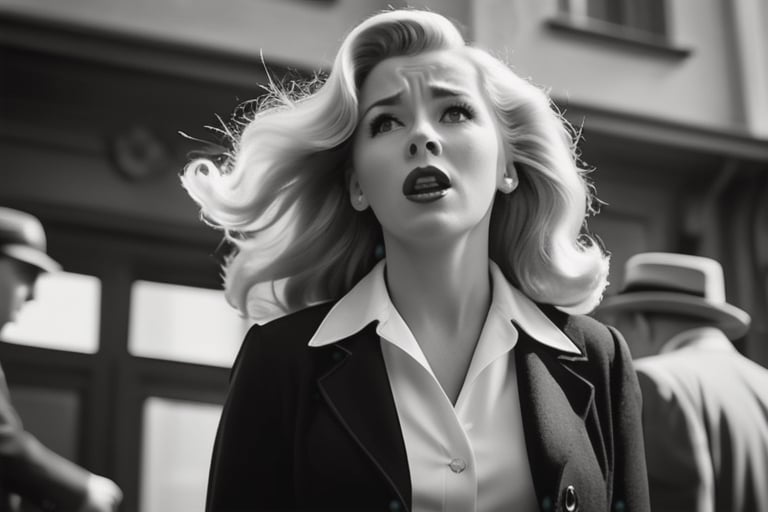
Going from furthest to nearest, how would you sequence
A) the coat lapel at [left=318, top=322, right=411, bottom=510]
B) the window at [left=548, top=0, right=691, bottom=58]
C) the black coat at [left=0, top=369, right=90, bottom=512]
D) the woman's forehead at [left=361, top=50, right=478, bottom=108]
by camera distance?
the window at [left=548, top=0, right=691, bottom=58], the black coat at [left=0, top=369, right=90, bottom=512], the woman's forehead at [left=361, top=50, right=478, bottom=108], the coat lapel at [left=318, top=322, right=411, bottom=510]

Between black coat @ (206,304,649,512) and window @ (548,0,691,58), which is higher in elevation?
window @ (548,0,691,58)

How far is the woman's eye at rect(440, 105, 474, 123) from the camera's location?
254 centimetres

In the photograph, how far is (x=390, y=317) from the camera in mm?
2518

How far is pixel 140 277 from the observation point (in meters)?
8.13

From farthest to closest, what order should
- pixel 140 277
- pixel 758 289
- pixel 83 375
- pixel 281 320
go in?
pixel 758 289, pixel 140 277, pixel 83 375, pixel 281 320

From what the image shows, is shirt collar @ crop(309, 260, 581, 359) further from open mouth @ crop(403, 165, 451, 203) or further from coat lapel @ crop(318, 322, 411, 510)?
open mouth @ crop(403, 165, 451, 203)

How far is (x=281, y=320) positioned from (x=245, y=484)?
292mm

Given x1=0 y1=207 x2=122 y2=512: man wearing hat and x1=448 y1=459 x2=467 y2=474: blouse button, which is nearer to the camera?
x1=448 y1=459 x2=467 y2=474: blouse button

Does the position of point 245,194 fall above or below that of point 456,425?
above

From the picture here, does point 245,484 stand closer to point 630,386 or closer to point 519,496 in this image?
point 519,496

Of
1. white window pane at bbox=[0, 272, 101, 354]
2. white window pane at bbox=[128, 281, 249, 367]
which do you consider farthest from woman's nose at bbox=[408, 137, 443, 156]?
white window pane at bbox=[128, 281, 249, 367]

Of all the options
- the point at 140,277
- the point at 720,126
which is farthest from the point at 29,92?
the point at 720,126

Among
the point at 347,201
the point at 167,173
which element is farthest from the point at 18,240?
the point at 167,173

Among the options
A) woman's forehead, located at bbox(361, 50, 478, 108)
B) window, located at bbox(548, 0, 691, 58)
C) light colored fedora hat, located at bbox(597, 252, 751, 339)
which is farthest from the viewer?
window, located at bbox(548, 0, 691, 58)
